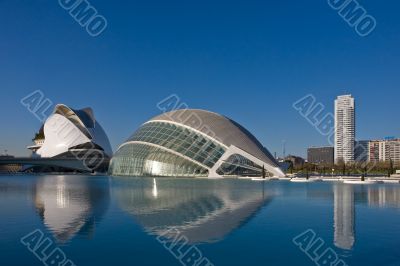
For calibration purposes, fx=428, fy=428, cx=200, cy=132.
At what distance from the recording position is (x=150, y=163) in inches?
2420

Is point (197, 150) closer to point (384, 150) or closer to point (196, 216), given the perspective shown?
point (196, 216)

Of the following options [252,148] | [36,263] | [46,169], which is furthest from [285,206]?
[46,169]

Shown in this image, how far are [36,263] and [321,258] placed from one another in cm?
702

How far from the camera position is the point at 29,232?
44.9 feet

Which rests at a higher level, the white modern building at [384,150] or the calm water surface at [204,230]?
the white modern building at [384,150]

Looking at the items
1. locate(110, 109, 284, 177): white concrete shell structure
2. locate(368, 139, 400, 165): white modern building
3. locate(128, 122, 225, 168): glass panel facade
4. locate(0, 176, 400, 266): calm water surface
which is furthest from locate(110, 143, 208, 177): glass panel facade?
locate(368, 139, 400, 165): white modern building

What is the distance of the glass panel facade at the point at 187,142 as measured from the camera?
188 feet

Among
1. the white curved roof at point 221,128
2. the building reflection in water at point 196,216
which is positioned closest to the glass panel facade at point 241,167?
the white curved roof at point 221,128

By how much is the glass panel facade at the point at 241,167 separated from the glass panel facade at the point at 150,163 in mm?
3887

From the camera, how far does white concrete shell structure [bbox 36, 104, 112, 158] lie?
94875 mm

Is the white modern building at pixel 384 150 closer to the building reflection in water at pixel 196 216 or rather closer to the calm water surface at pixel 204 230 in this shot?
the building reflection in water at pixel 196 216

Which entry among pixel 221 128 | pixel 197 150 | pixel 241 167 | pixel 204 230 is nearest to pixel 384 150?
pixel 221 128

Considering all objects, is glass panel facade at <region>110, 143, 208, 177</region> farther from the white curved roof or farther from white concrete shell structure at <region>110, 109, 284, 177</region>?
the white curved roof

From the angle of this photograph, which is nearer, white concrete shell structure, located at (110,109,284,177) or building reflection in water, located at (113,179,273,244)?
building reflection in water, located at (113,179,273,244)
